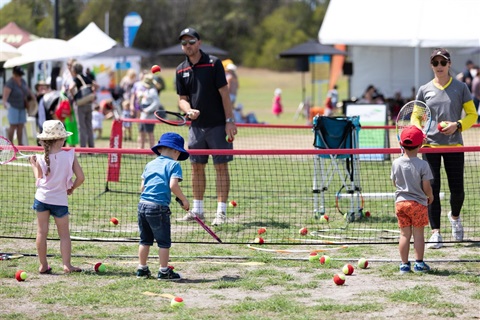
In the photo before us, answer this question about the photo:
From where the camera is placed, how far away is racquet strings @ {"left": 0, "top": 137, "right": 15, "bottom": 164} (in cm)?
853

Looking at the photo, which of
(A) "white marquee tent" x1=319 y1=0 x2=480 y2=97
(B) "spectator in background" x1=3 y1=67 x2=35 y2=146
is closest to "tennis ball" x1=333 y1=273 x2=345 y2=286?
(B) "spectator in background" x1=3 y1=67 x2=35 y2=146

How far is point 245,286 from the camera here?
24.5ft

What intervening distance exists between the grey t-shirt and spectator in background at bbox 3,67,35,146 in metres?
12.8

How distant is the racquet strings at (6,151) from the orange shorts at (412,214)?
11.9ft

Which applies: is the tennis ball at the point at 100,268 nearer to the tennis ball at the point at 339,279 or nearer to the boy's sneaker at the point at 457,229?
the tennis ball at the point at 339,279

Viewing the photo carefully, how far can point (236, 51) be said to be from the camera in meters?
77.8

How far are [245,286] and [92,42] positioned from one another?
15.6 metres

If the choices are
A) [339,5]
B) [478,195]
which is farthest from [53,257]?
[339,5]

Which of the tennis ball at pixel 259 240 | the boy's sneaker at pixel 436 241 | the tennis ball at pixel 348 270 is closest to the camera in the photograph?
the tennis ball at pixel 348 270

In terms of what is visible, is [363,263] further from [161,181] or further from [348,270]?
[161,181]

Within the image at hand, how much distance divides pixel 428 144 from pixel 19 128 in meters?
12.4

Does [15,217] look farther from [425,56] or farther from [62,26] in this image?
[62,26]

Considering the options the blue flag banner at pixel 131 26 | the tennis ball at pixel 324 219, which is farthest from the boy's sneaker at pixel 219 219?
the blue flag banner at pixel 131 26

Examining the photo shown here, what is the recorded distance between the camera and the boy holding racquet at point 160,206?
7.71 metres
